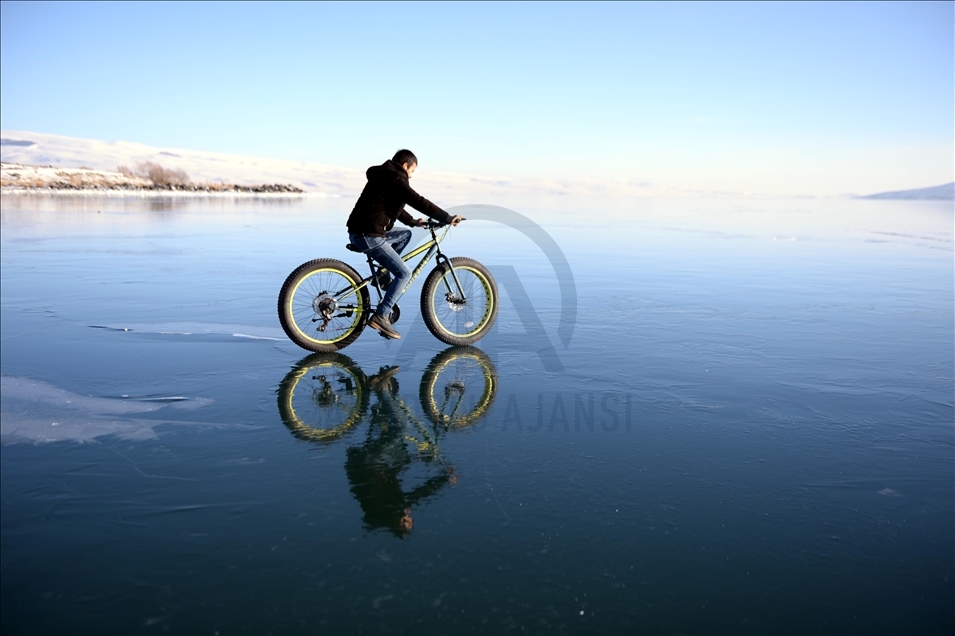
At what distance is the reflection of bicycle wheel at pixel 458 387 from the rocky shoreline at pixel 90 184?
48.1 meters

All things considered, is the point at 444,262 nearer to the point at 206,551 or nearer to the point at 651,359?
the point at 651,359

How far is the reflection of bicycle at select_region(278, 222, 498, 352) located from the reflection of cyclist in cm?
198

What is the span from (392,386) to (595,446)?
6.33 feet

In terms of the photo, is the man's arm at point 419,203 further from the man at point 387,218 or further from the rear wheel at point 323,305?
the rear wheel at point 323,305

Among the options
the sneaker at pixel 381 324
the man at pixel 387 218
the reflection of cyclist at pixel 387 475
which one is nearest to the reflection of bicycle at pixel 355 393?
the reflection of cyclist at pixel 387 475

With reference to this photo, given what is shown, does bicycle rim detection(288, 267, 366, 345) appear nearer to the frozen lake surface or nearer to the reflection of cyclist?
the frozen lake surface

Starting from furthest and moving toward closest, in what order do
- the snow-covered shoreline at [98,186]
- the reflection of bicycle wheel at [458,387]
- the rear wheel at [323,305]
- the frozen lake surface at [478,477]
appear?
the snow-covered shoreline at [98,186]
the rear wheel at [323,305]
the reflection of bicycle wheel at [458,387]
the frozen lake surface at [478,477]

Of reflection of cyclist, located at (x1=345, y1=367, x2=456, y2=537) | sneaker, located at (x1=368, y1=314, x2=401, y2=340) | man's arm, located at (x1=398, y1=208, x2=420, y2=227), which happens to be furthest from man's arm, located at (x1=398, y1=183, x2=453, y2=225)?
reflection of cyclist, located at (x1=345, y1=367, x2=456, y2=537)

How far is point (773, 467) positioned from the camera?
3857 millimetres

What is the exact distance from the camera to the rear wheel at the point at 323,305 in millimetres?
6371

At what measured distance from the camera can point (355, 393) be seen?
17.1 feet

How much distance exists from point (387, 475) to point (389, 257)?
336 centimetres

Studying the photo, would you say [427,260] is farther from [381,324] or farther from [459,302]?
[381,324]
